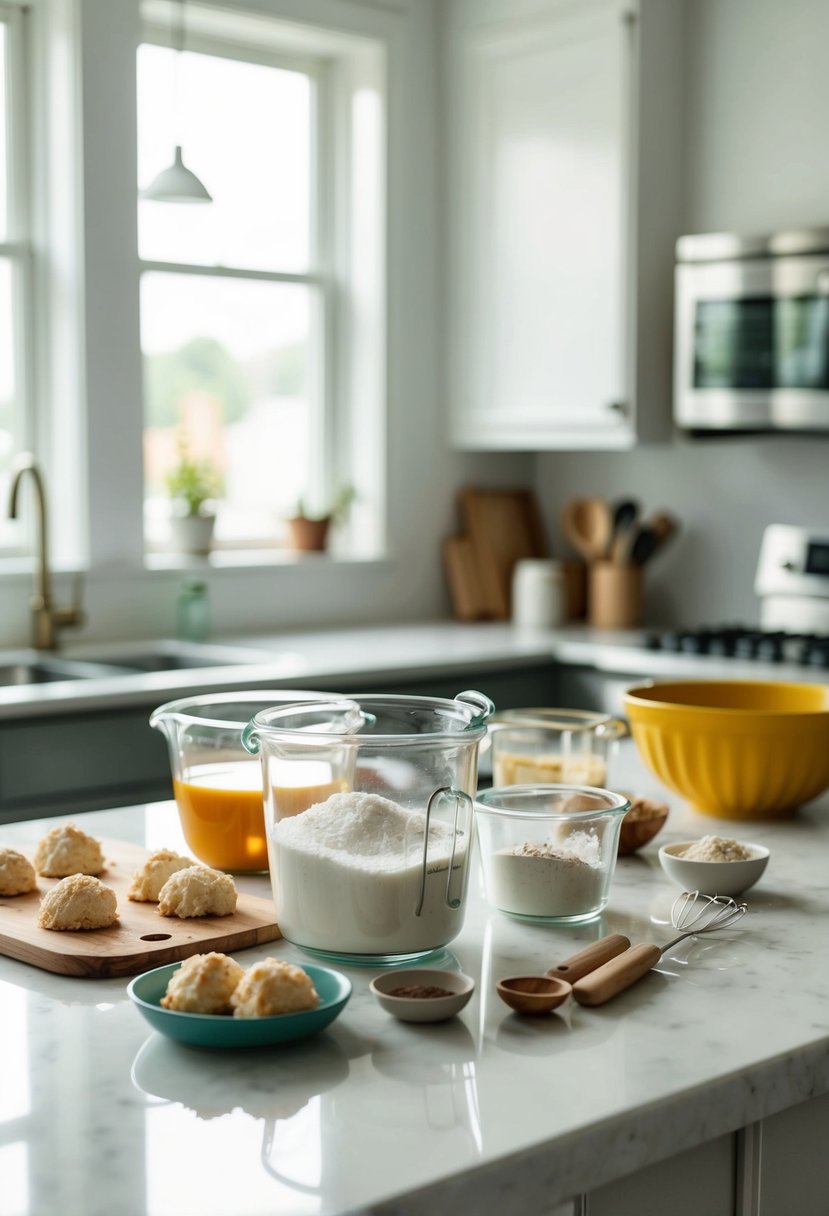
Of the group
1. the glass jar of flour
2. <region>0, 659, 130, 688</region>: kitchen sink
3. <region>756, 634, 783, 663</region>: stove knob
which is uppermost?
the glass jar of flour

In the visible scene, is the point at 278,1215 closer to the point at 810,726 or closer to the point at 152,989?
the point at 152,989

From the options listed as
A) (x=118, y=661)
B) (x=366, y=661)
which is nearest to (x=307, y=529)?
(x=118, y=661)

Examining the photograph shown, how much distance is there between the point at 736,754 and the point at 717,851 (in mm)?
286

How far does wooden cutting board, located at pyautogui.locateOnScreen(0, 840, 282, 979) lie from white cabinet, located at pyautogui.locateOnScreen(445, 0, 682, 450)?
99.4 inches

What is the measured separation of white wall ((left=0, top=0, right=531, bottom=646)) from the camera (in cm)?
338

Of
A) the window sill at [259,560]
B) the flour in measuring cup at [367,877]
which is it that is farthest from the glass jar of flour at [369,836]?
the window sill at [259,560]

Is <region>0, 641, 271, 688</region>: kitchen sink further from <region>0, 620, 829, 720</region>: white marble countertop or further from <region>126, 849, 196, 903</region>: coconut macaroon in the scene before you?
<region>126, 849, 196, 903</region>: coconut macaroon

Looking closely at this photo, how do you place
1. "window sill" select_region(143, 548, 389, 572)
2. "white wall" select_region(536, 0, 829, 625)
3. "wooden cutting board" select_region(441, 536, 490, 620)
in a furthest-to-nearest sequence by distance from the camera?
1. "wooden cutting board" select_region(441, 536, 490, 620)
2. "window sill" select_region(143, 548, 389, 572)
3. "white wall" select_region(536, 0, 829, 625)

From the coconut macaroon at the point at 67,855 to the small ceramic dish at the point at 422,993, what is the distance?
0.41 metres

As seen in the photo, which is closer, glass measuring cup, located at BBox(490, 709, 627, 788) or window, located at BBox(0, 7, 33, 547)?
glass measuring cup, located at BBox(490, 709, 627, 788)

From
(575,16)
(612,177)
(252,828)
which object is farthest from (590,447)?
(252,828)

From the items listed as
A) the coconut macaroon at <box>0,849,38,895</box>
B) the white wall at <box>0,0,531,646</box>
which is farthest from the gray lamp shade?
the coconut macaroon at <box>0,849,38,895</box>

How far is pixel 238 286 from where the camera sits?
3.88 metres

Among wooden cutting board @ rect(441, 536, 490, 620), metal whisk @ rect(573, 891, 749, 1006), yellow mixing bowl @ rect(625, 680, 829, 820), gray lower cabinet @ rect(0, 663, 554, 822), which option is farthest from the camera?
wooden cutting board @ rect(441, 536, 490, 620)
